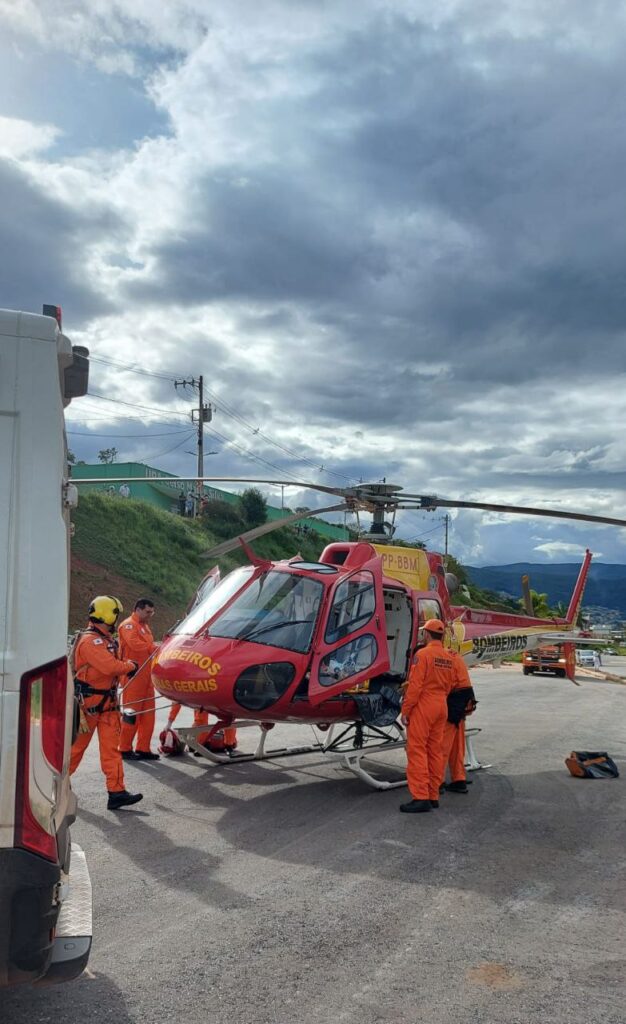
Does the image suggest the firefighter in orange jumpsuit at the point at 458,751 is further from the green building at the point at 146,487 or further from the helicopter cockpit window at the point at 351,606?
the green building at the point at 146,487

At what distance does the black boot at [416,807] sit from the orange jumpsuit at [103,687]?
259cm

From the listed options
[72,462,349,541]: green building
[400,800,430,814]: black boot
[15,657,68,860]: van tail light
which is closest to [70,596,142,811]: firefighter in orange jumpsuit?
[400,800,430,814]: black boot

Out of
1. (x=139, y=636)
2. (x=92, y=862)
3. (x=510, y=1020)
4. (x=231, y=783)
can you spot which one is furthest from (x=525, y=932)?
(x=139, y=636)

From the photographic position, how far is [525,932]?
4953 mm

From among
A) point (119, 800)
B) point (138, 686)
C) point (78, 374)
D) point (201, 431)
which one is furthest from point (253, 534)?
point (201, 431)

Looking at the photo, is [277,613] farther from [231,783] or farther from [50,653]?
[50,653]

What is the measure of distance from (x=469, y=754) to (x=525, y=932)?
16.4 ft

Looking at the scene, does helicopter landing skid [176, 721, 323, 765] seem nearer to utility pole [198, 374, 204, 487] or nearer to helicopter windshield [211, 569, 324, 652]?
helicopter windshield [211, 569, 324, 652]

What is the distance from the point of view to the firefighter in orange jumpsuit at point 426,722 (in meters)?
7.78

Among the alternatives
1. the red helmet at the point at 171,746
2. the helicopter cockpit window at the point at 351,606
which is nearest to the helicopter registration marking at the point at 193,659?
the helicopter cockpit window at the point at 351,606

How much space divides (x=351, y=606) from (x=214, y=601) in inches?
56.0

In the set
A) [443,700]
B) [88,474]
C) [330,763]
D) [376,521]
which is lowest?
[330,763]

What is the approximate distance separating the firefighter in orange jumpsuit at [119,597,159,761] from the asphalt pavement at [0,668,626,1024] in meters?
0.38

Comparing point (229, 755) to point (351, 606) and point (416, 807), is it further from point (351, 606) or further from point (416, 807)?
point (416, 807)
